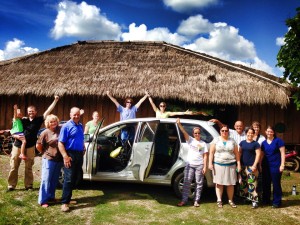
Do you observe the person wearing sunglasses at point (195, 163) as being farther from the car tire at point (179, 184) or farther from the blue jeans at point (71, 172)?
the blue jeans at point (71, 172)

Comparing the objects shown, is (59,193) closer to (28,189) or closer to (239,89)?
(28,189)

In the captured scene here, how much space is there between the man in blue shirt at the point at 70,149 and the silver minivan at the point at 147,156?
76 centimetres

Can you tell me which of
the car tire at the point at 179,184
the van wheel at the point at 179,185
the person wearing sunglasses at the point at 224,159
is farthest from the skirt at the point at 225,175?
the van wheel at the point at 179,185

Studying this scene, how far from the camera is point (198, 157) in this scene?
5.62 m

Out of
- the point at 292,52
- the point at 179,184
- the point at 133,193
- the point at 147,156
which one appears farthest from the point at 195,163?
the point at 292,52

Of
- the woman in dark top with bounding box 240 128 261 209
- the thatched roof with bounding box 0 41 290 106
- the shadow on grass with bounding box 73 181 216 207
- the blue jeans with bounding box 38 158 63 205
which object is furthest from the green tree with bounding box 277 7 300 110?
the blue jeans with bounding box 38 158 63 205

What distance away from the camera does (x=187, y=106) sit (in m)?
12.1

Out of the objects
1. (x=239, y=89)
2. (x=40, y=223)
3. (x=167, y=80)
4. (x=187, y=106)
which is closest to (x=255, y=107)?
(x=239, y=89)

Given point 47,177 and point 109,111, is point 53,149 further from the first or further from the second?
point 109,111

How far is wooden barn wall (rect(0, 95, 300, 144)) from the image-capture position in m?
11.4

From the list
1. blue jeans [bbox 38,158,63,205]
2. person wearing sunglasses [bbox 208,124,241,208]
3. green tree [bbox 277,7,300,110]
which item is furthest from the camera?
green tree [bbox 277,7,300,110]

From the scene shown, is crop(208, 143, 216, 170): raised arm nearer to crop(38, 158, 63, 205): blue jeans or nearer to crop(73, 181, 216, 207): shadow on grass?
crop(73, 181, 216, 207): shadow on grass

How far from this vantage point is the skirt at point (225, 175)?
18.2 feet

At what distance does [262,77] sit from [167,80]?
3.83 m
